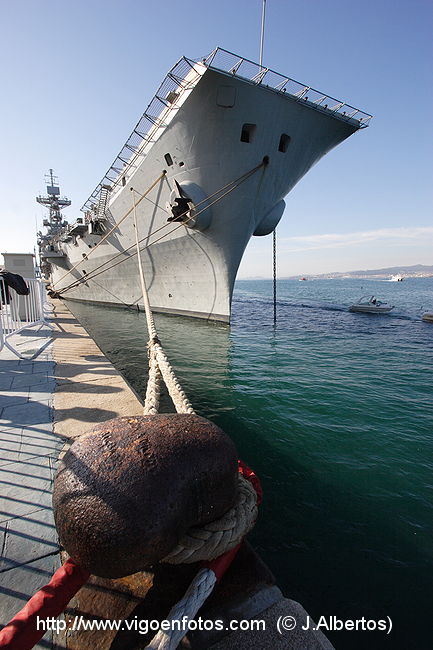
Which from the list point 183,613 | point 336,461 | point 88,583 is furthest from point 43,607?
point 336,461

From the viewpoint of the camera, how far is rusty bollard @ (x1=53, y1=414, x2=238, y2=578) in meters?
1.37

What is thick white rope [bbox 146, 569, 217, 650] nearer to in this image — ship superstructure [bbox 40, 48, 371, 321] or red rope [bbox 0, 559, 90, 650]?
red rope [bbox 0, 559, 90, 650]

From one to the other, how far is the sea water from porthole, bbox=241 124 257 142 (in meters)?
7.96

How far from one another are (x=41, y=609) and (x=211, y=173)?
513 inches

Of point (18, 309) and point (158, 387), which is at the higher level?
point (18, 309)

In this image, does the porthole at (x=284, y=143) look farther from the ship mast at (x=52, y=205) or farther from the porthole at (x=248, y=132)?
the ship mast at (x=52, y=205)

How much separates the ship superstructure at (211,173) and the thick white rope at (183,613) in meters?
11.8

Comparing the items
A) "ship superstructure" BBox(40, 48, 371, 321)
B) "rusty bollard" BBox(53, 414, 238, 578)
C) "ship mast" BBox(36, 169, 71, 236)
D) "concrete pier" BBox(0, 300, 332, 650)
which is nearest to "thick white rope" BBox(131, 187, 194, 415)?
"rusty bollard" BBox(53, 414, 238, 578)

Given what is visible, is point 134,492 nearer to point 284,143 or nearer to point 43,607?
point 43,607

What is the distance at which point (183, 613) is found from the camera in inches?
57.2

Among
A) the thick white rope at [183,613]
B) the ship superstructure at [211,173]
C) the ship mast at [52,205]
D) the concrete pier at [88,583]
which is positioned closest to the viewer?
the thick white rope at [183,613]

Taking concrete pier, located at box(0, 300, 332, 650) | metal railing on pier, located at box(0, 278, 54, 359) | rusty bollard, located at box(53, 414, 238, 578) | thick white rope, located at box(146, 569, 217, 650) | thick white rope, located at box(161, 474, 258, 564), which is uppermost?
metal railing on pier, located at box(0, 278, 54, 359)

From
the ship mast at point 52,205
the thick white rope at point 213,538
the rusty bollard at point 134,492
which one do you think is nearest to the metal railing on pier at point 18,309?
the rusty bollard at point 134,492

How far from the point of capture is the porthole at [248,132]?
11.1 meters
